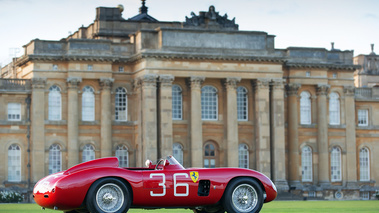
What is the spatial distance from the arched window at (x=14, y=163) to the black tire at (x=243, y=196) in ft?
117

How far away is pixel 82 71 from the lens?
52.6 meters

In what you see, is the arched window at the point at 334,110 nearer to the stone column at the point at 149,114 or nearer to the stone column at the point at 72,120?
the stone column at the point at 149,114

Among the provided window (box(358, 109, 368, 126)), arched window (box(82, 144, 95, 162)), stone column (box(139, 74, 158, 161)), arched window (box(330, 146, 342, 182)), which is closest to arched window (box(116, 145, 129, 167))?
arched window (box(82, 144, 95, 162))

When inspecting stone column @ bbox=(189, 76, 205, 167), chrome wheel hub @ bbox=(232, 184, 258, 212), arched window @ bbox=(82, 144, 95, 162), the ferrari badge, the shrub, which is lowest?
the shrub

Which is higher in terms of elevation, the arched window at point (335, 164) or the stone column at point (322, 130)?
the stone column at point (322, 130)

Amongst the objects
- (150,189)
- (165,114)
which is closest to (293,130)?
(165,114)

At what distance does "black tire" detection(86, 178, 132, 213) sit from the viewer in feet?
57.2

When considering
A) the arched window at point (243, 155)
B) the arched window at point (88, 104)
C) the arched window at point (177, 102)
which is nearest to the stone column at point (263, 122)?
the arched window at point (243, 155)

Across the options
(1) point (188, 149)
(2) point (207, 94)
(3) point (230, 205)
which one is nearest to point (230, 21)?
(2) point (207, 94)

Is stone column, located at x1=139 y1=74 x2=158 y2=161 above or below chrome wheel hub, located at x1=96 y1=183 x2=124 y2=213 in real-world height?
above

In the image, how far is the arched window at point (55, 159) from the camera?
172 ft

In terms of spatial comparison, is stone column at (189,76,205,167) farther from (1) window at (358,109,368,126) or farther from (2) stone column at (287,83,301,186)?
(1) window at (358,109,368,126)

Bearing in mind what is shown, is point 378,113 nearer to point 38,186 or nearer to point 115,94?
point 115,94

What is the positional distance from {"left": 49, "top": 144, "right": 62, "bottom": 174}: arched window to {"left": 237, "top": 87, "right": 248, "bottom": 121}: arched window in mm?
12162
